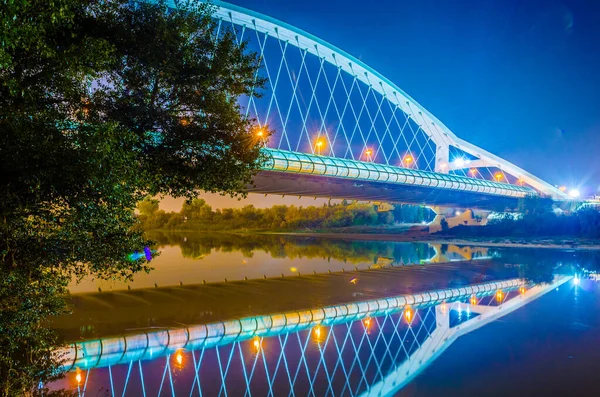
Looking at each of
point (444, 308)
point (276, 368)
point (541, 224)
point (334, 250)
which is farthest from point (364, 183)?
point (276, 368)

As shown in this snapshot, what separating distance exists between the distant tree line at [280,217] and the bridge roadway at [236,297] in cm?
7540

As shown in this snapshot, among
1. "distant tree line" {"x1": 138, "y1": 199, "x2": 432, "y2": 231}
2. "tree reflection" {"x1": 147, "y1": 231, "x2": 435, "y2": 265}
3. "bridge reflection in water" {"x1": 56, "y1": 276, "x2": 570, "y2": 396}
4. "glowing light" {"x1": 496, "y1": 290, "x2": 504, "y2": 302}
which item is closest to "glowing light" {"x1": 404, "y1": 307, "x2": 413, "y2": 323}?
"bridge reflection in water" {"x1": 56, "y1": 276, "x2": 570, "y2": 396}

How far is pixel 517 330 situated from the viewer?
11.6 m

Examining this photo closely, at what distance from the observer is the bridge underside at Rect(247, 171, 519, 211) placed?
41.1 meters

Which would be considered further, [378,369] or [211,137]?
[211,137]

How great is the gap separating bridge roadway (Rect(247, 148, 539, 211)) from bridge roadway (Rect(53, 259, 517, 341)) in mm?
7278

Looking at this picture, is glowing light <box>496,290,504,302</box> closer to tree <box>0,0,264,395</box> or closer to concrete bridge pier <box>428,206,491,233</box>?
tree <box>0,0,264,395</box>

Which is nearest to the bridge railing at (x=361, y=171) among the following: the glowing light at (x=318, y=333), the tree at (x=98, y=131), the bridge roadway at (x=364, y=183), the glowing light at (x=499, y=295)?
Result: the bridge roadway at (x=364, y=183)

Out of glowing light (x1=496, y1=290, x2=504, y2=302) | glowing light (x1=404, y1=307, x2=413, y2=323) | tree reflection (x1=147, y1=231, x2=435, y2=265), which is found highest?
tree reflection (x1=147, y1=231, x2=435, y2=265)

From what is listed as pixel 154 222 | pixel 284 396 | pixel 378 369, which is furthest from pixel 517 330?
pixel 154 222

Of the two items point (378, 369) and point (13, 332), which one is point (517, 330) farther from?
point (13, 332)

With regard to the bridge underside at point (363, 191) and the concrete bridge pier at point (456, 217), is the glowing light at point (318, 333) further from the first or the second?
the concrete bridge pier at point (456, 217)

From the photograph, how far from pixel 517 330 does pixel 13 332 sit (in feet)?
32.7

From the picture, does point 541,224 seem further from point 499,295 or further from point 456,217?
point 499,295
